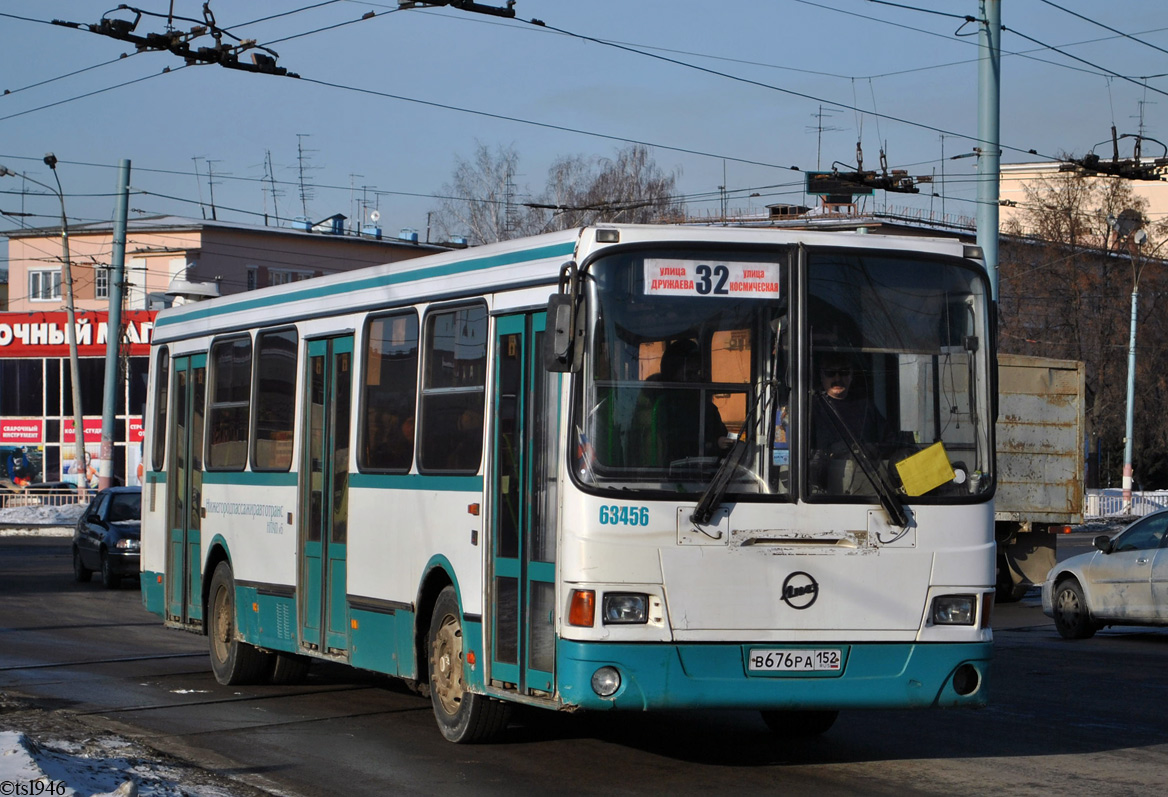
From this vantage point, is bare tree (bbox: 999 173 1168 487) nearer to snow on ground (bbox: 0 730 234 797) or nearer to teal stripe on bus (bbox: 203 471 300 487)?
teal stripe on bus (bbox: 203 471 300 487)

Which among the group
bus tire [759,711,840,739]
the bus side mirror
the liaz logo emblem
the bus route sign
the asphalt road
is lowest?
the asphalt road

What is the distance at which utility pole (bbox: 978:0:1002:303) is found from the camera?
18.0 meters

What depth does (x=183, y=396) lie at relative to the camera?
1384cm

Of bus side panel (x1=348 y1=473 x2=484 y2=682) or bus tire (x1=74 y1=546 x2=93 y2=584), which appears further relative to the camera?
bus tire (x1=74 y1=546 x2=93 y2=584)

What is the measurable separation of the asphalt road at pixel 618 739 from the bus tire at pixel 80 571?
10.7 m

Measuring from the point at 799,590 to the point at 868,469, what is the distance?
28.0 inches

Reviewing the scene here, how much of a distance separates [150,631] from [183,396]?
474 centimetres

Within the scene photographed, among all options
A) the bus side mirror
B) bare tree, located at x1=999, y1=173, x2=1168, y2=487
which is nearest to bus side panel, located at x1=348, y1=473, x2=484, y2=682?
the bus side mirror

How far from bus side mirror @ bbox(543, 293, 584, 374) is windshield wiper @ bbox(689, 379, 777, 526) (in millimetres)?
873

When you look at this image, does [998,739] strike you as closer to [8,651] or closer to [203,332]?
[203,332]

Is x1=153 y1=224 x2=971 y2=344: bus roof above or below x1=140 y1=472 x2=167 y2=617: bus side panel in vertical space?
above

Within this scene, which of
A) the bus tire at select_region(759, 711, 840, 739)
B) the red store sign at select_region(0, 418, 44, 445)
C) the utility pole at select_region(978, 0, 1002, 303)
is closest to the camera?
the bus tire at select_region(759, 711, 840, 739)

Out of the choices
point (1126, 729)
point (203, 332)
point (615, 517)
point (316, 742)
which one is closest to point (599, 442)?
point (615, 517)

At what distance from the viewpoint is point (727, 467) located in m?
7.81
